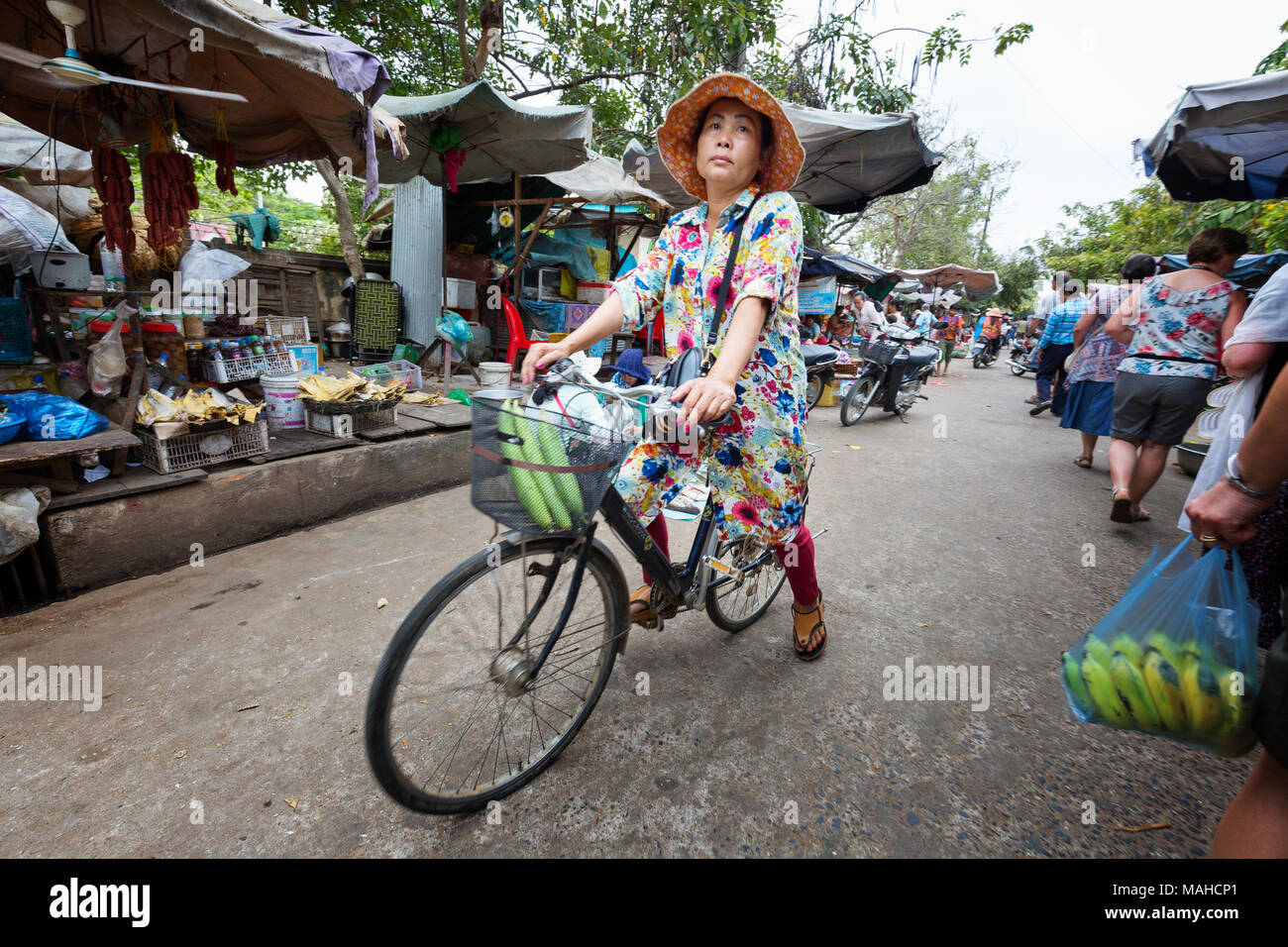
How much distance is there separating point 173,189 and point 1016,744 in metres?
5.23

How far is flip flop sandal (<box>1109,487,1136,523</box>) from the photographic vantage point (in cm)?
393

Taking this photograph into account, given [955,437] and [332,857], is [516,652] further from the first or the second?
[955,437]

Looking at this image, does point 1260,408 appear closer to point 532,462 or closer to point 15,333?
point 532,462

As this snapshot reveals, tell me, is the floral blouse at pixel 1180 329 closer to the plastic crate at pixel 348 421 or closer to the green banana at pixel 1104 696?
the green banana at pixel 1104 696

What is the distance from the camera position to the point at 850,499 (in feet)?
14.9

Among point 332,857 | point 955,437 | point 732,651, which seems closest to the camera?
point 332,857

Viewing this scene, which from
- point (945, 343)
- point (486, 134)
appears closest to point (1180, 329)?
point (486, 134)

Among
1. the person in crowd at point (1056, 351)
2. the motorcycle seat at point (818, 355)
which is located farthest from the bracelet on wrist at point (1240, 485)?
the person in crowd at point (1056, 351)

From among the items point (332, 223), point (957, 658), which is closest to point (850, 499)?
point (957, 658)

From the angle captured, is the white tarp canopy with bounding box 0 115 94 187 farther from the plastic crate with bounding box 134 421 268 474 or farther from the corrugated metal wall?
the corrugated metal wall

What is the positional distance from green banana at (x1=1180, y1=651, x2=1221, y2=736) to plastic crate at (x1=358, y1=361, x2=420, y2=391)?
5.87 metres

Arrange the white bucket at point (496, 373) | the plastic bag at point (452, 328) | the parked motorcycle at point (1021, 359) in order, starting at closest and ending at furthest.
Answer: the white bucket at point (496, 373) → the plastic bag at point (452, 328) → the parked motorcycle at point (1021, 359)

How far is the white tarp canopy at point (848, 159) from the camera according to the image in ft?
19.0
